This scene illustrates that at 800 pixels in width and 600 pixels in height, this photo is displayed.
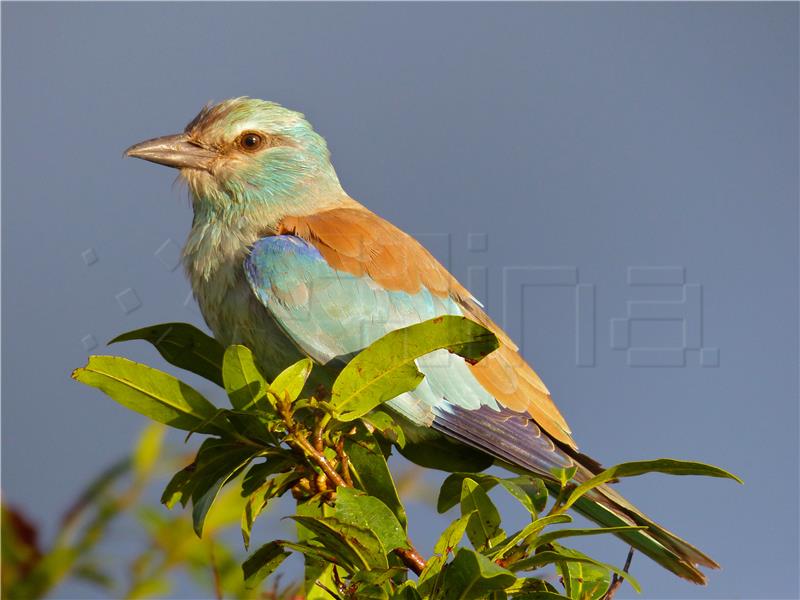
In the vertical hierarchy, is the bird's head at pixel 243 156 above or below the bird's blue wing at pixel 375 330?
above

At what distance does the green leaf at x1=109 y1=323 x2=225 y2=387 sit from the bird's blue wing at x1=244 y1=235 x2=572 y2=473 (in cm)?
35

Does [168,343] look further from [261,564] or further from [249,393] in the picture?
[261,564]

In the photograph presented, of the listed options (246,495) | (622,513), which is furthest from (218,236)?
(622,513)

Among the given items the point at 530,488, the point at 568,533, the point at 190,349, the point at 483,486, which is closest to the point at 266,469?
the point at 190,349

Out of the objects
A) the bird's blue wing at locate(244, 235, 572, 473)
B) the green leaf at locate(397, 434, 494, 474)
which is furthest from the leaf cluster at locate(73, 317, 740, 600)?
the green leaf at locate(397, 434, 494, 474)

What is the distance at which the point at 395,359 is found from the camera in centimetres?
293

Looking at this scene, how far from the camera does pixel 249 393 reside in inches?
118

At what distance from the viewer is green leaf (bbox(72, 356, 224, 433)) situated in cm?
298

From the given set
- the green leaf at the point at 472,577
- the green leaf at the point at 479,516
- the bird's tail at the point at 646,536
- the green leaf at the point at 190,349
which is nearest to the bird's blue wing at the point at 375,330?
the bird's tail at the point at 646,536

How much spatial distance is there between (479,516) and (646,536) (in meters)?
1.07

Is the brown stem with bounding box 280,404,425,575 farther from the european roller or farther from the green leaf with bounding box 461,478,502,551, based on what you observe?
the european roller

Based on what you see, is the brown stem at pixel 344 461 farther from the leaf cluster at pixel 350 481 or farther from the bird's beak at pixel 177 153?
the bird's beak at pixel 177 153

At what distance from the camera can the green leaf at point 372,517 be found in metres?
2.80

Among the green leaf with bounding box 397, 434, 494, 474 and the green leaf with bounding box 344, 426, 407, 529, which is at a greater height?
the green leaf with bounding box 344, 426, 407, 529
